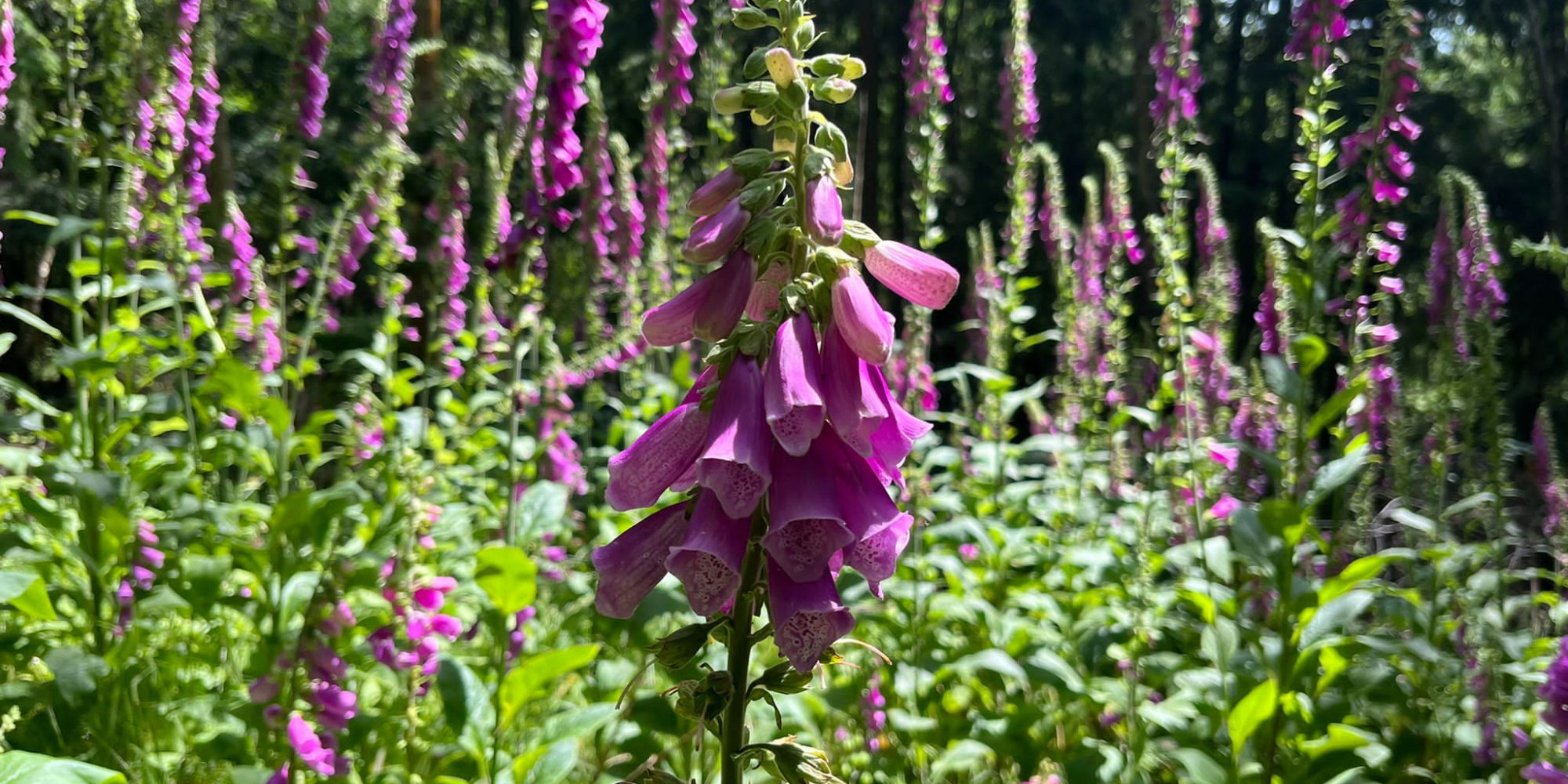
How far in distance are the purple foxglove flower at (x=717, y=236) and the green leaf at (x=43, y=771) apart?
95 cm

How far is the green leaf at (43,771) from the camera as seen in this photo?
3.83 ft

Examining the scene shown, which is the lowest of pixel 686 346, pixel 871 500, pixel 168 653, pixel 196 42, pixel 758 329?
pixel 168 653

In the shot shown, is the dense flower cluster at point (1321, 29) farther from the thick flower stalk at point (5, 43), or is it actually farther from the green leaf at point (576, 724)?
the thick flower stalk at point (5, 43)

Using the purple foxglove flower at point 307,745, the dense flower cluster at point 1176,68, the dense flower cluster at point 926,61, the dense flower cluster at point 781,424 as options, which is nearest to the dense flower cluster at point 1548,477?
the dense flower cluster at point 1176,68

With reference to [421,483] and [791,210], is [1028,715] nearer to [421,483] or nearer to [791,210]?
[421,483]

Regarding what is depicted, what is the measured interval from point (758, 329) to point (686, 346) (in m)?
2.74

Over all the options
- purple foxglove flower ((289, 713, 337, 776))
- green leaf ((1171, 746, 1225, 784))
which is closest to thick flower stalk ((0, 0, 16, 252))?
purple foxglove flower ((289, 713, 337, 776))

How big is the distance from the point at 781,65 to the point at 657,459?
0.51 meters

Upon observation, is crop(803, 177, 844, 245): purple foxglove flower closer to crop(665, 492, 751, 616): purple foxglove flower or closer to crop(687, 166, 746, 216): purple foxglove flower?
crop(687, 166, 746, 216): purple foxglove flower

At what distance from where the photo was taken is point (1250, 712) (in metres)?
2.30

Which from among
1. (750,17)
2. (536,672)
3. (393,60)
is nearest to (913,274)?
(750,17)

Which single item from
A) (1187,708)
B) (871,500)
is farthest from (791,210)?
(1187,708)

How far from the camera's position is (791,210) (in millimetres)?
1193

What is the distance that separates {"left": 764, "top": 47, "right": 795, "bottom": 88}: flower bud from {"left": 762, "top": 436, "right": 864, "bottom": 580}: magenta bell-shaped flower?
0.47 m
